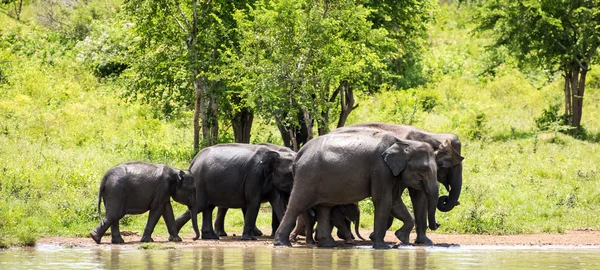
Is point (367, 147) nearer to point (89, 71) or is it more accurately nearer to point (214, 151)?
point (214, 151)

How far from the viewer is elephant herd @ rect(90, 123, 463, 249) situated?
17.2 meters

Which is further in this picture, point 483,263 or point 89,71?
point 89,71

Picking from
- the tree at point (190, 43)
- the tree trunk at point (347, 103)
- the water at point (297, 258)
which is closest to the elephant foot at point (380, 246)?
the water at point (297, 258)

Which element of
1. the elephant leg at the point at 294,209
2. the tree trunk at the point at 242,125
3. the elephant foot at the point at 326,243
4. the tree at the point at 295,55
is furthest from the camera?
the tree trunk at the point at 242,125

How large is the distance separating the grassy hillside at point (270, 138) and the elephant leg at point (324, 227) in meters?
3.46

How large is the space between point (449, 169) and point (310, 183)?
3.31 meters

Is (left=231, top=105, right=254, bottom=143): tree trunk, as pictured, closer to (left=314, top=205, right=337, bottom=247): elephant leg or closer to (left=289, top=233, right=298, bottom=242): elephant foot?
(left=289, top=233, right=298, bottom=242): elephant foot

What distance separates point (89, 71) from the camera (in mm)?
39094

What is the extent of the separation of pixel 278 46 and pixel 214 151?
15.7 feet

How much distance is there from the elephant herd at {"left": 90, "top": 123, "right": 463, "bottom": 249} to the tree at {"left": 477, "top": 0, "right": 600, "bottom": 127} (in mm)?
15646

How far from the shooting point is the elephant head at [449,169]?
19094 millimetres

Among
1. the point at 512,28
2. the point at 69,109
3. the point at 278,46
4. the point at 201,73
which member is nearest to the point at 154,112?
the point at 69,109

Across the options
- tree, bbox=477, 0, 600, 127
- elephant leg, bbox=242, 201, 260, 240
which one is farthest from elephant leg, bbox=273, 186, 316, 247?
tree, bbox=477, 0, 600, 127

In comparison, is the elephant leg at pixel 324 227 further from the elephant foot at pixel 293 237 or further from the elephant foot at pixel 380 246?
the elephant foot at pixel 293 237
